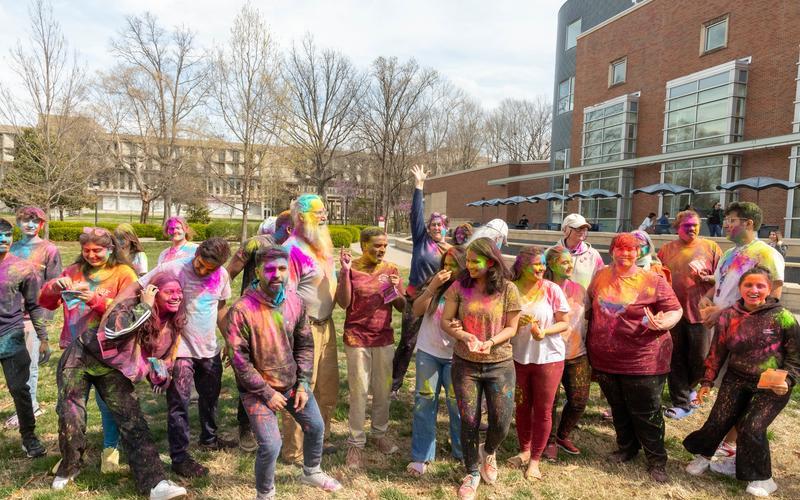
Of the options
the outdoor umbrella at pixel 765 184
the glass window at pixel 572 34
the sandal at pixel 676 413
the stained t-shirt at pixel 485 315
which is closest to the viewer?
the stained t-shirt at pixel 485 315

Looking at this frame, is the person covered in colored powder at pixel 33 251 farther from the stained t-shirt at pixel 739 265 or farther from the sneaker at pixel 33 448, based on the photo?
the stained t-shirt at pixel 739 265

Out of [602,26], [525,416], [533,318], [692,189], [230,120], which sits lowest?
[525,416]

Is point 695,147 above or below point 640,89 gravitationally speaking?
below

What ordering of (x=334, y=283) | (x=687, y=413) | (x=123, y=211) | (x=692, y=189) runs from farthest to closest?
(x=123, y=211) → (x=692, y=189) → (x=687, y=413) → (x=334, y=283)

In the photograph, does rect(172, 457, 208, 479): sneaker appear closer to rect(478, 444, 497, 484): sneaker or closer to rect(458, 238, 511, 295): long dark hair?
rect(478, 444, 497, 484): sneaker

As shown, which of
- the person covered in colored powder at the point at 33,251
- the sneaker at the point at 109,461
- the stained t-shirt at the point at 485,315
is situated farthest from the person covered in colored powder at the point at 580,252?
the person covered in colored powder at the point at 33,251

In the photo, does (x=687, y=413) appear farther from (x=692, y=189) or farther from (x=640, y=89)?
(x=640, y=89)

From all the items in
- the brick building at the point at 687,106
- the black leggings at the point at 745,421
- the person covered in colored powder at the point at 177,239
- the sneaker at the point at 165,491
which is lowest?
the sneaker at the point at 165,491

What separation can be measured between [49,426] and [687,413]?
6075 mm

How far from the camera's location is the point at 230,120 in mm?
18234

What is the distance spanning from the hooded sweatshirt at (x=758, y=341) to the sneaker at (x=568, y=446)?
113 centimetres

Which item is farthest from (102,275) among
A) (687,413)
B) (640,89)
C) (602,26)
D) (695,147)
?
(602,26)

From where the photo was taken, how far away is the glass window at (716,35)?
19984 millimetres

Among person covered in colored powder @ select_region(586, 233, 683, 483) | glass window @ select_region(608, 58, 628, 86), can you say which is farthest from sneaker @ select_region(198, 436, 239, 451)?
glass window @ select_region(608, 58, 628, 86)
